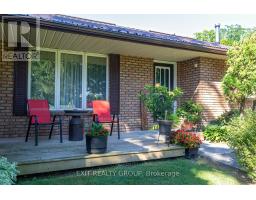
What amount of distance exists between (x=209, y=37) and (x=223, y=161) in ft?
90.0

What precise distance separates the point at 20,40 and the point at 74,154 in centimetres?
322

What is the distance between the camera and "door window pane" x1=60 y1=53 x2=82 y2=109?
650 centimetres

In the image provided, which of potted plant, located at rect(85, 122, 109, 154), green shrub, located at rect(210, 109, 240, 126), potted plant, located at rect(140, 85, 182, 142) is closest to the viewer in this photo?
potted plant, located at rect(85, 122, 109, 154)

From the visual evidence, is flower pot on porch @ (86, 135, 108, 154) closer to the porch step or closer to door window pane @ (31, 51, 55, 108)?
the porch step

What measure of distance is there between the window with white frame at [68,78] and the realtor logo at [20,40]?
0.25 m

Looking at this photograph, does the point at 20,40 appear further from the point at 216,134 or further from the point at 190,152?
the point at 216,134

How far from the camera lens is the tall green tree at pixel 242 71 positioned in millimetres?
6172

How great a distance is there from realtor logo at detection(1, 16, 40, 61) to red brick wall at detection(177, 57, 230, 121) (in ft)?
15.2

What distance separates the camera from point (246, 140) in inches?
148

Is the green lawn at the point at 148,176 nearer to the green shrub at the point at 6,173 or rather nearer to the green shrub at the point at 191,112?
the green shrub at the point at 6,173

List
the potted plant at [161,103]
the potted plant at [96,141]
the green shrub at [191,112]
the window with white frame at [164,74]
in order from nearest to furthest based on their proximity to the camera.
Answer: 1. the potted plant at [96,141]
2. the potted plant at [161,103]
3. the green shrub at [191,112]
4. the window with white frame at [164,74]

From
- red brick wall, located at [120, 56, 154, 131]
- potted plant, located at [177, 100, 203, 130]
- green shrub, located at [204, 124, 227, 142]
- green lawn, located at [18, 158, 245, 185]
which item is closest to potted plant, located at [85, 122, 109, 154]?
green lawn, located at [18, 158, 245, 185]

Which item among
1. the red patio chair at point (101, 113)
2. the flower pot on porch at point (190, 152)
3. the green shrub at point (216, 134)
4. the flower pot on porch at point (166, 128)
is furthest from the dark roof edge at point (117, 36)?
the flower pot on porch at point (190, 152)
